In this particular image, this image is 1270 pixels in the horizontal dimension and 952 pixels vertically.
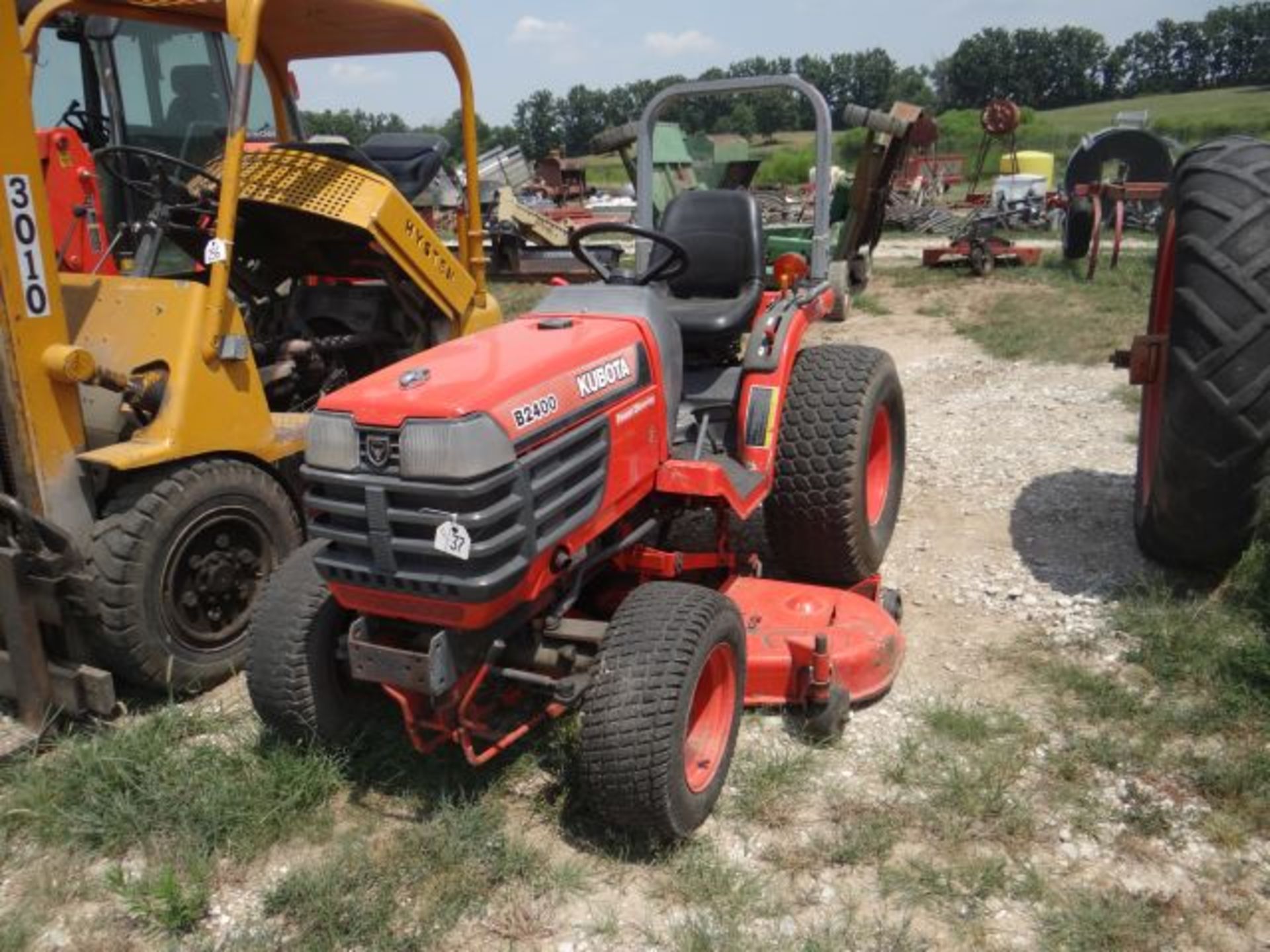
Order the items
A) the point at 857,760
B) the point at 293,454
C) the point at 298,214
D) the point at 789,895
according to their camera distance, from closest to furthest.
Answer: the point at 789,895 → the point at 857,760 → the point at 293,454 → the point at 298,214

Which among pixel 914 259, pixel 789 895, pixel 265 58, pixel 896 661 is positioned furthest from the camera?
pixel 914 259

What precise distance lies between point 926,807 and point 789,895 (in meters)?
0.52

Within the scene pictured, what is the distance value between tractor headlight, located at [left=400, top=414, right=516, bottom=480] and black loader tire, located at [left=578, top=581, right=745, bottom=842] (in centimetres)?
60

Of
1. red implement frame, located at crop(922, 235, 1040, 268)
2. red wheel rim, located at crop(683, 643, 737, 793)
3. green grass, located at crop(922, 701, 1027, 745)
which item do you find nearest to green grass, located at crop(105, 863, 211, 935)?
red wheel rim, located at crop(683, 643, 737, 793)

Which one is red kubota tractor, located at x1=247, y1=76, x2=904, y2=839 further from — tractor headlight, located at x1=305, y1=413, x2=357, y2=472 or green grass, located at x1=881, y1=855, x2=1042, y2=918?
green grass, located at x1=881, y1=855, x2=1042, y2=918

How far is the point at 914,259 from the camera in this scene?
48.3 ft

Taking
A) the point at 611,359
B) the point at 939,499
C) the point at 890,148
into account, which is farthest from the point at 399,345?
the point at 890,148

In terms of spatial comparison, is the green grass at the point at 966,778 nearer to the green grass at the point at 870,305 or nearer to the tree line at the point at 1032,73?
the green grass at the point at 870,305

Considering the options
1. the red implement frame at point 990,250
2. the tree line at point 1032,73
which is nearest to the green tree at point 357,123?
the tree line at point 1032,73

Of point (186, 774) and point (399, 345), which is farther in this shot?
point (399, 345)

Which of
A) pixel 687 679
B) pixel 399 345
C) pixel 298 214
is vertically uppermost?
pixel 298 214

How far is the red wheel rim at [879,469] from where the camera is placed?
4508mm

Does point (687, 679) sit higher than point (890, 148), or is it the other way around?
point (890, 148)

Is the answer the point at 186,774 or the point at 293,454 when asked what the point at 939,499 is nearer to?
the point at 293,454
